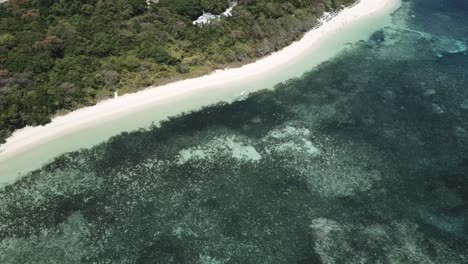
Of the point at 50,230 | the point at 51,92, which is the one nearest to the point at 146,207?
the point at 50,230

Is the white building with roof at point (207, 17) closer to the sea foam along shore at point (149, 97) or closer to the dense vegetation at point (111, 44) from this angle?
the dense vegetation at point (111, 44)

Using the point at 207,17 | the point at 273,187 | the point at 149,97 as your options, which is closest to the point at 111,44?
the point at 149,97

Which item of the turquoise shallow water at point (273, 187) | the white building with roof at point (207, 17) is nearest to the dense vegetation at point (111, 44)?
the white building with roof at point (207, 17)

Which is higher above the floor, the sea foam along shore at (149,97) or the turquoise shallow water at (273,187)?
the sea foam along shore at (149,97)

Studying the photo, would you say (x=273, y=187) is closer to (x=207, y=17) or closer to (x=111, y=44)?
(x=111, y=44)

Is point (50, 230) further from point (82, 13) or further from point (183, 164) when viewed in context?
point (82, 13)

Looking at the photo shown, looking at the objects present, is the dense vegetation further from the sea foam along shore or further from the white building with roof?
the sea foam along shore
